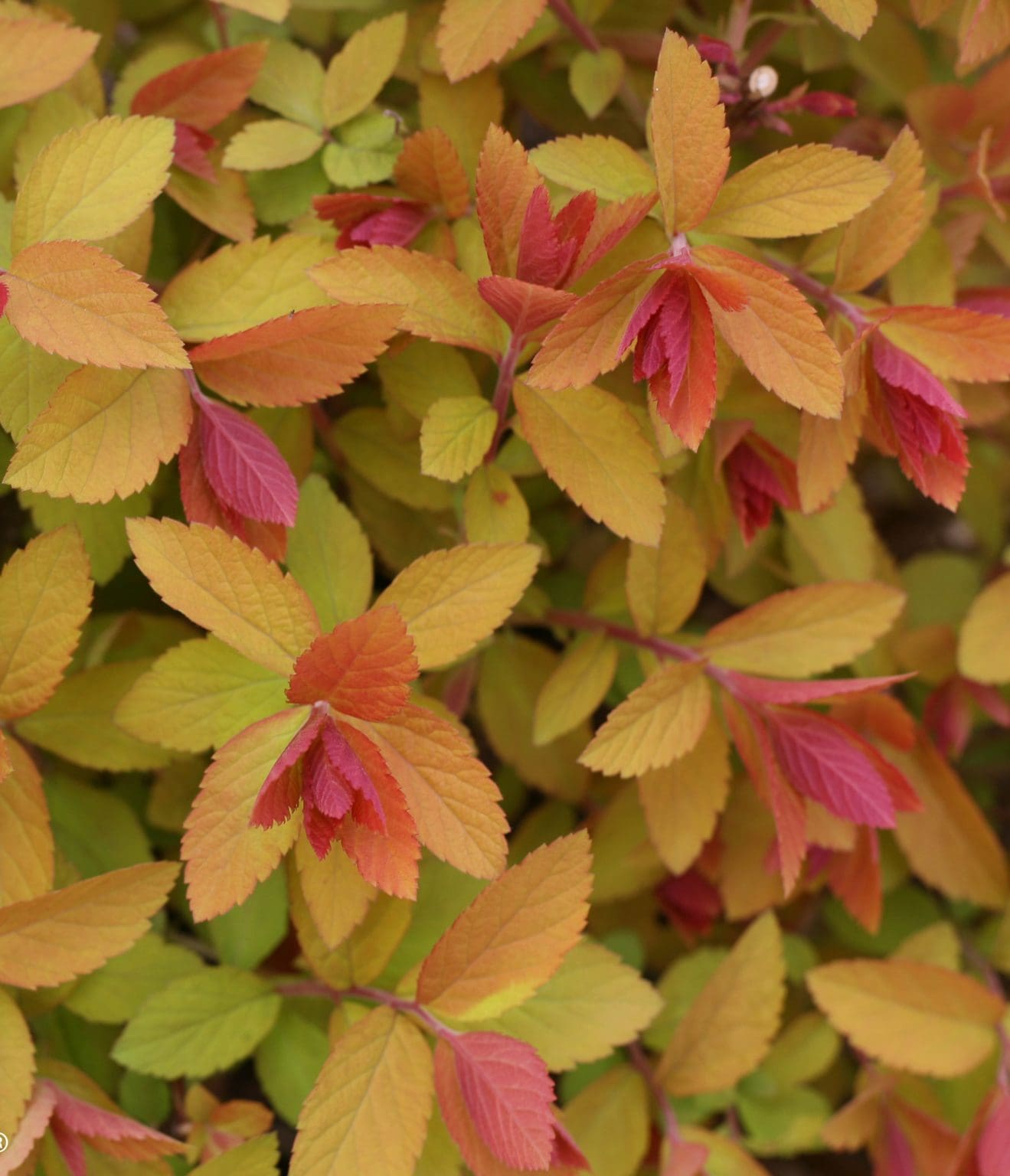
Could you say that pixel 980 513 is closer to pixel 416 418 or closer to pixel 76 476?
pixel 416 418

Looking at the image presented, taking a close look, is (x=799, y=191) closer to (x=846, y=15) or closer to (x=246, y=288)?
(x=846, y=15)

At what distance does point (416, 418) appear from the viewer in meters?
0.85

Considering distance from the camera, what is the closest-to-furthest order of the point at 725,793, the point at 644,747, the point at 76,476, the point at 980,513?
1. the point at 76,476
2. the point at 644,747
3. the point at 725,793
4. the point at 980,513

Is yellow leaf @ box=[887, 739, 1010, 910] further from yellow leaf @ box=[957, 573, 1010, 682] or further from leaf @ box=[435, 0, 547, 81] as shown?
leaf @ box=[435, 0, 547, 81]

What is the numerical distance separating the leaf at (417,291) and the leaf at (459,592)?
0.14m

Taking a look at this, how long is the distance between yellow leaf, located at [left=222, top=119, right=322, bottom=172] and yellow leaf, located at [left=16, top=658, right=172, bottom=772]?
401mm

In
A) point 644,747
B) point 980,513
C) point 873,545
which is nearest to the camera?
point 644,747

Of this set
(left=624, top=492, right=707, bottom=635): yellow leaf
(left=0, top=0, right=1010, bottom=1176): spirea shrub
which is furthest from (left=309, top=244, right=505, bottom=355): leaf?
(left=624, top=492, right=707, bottom=635): yellow leaf

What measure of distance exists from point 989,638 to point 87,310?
2.80 feet

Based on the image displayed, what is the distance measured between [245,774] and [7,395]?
0.29 metres

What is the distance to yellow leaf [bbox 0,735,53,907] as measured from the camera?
2.35 ft

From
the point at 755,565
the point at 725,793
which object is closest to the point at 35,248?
the point at 725,793

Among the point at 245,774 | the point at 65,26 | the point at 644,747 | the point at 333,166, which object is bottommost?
the point at 644,747

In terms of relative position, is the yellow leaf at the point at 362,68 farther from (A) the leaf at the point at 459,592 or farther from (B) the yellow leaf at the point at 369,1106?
(B) the yellow leaf at the point at 369,1106
